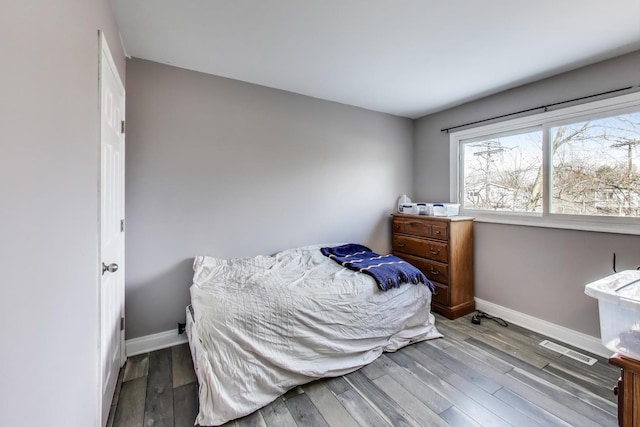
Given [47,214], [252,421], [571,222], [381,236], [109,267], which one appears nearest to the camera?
[47,214]

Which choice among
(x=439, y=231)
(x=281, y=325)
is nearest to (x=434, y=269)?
(x=439, y=231)

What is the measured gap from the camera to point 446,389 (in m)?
1.85

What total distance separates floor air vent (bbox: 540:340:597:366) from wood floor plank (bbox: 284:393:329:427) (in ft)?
6.95

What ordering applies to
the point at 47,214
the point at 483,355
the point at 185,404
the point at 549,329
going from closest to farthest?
the point at 47,214 → the point at 185,404 → the point at 483,355 → the point at 549,329

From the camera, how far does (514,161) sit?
2918mm

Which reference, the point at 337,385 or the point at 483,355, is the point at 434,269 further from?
the point at 337,385

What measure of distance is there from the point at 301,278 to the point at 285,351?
0.57 m

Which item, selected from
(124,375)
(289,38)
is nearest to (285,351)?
(124,375)

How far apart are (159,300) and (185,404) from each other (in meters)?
0.95

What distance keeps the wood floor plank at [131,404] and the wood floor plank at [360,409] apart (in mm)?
1191

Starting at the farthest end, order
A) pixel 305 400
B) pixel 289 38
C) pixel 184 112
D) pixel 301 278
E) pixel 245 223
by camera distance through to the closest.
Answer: pixel 245 223
pixel 184 112
pixel 301 278
pixel 289 38
pixel 305 400

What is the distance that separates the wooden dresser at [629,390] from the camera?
0.79 metres

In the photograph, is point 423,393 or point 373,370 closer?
point 423,393

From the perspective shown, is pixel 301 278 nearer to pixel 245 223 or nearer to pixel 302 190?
pixel 245 223
